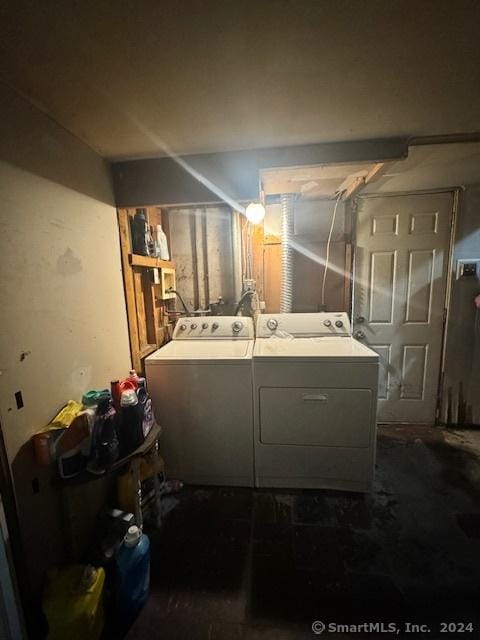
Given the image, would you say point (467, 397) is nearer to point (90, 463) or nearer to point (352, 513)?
point (352, 513)

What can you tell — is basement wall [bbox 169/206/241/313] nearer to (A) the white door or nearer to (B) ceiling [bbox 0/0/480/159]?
(B) ceiling [bbox 0/0/480/159]

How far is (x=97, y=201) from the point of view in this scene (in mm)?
1464

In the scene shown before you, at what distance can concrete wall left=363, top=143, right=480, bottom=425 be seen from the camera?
2.00 m

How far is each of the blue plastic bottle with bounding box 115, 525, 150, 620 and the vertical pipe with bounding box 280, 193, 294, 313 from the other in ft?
6.07

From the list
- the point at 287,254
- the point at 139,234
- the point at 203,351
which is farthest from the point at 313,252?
the point at 139,234

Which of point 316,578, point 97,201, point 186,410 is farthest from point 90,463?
point 97,201

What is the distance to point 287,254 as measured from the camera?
234 cm

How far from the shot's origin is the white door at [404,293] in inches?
92.7

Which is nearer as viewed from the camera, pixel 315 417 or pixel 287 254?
pixel 315 417

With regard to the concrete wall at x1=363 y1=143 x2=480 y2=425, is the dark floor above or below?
below

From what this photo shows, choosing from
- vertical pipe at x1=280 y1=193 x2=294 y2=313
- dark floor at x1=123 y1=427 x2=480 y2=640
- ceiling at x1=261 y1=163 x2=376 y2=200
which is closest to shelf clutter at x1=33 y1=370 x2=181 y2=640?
dark floor at x1=123 y1=427 x2=480 y2=640

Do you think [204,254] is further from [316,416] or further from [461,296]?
[461,296]

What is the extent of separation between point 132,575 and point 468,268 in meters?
3.15

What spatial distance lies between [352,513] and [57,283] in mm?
2054
